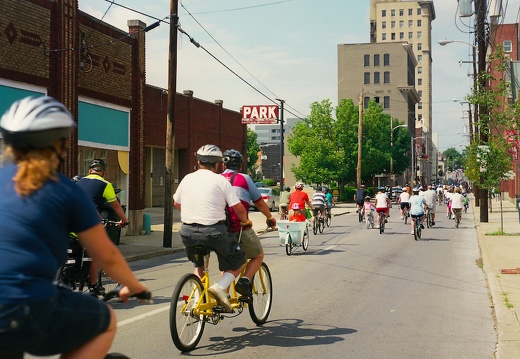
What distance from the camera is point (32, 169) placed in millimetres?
2768

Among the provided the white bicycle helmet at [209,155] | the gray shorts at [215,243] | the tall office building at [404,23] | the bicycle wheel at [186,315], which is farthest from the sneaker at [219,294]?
the tall office building at [404,23]

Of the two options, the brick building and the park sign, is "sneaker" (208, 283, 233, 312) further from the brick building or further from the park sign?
the park sign

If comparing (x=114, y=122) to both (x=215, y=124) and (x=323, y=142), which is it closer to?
(x=215, y=124)

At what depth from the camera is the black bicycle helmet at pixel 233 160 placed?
7.58 metres

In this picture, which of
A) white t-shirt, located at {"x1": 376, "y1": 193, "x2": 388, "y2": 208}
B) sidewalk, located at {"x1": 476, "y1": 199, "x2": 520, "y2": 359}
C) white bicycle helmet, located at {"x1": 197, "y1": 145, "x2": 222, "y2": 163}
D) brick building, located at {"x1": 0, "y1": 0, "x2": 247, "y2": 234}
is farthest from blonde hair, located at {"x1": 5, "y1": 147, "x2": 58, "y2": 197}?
white t-shirt, located at {"x1": 376, "y1": 193, "x2": 388, "y2": 208}

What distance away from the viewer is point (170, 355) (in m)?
6.51

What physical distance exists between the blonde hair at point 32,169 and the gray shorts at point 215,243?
3734mm

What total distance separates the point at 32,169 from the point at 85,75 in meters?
18.0

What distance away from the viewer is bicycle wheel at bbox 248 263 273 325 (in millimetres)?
7807

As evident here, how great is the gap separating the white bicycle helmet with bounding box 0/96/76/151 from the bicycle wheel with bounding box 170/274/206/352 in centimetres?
360

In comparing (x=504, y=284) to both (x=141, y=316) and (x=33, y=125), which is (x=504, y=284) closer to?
(x=141, y=316)

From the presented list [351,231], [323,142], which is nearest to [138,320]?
[351,231]

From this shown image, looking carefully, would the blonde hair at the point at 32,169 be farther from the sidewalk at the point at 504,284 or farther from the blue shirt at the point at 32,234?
the sidewalk at the point at 504,284

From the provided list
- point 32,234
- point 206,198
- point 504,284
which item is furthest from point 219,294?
point 504,284
